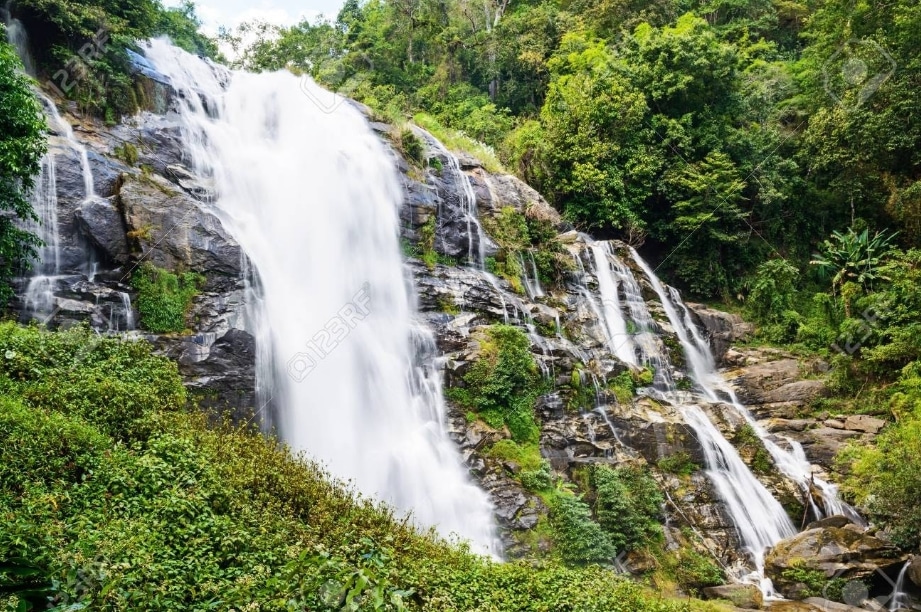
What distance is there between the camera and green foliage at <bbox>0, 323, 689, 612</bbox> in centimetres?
474

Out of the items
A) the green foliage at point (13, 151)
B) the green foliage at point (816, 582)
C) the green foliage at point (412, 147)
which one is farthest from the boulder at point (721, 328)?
the green foliage at point (13, 151)

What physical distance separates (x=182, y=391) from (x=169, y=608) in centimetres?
479

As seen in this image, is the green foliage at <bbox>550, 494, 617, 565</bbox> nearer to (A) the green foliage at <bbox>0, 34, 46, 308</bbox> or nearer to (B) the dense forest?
(B) the dense forest

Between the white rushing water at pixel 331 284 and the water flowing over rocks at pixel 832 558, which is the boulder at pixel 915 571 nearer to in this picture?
the water flowing over rocks at pixel 832 558

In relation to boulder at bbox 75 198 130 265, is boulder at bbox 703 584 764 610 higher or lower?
lower

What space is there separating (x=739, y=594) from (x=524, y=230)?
474 inches

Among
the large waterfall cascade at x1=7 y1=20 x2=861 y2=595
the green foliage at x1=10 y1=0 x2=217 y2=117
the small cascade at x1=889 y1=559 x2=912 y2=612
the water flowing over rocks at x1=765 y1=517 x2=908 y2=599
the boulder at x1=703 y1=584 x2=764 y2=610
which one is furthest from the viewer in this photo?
the green foliage at x1=10 y1=0 x2=217 y2=117

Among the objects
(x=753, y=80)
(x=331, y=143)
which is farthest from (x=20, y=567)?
(x=753, y=80)

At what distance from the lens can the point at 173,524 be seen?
5793 millimetres

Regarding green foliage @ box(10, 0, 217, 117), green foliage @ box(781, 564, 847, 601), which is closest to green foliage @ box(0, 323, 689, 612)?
green foliage @ box(781, 564, 847, 601)

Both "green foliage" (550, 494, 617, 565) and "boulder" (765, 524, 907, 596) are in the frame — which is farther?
"boulder" (765, 524, 907, 596)

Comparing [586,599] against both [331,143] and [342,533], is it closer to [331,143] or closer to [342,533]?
[342,533]

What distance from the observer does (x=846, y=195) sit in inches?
858

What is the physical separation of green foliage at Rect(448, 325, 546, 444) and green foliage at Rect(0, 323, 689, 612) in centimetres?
556
